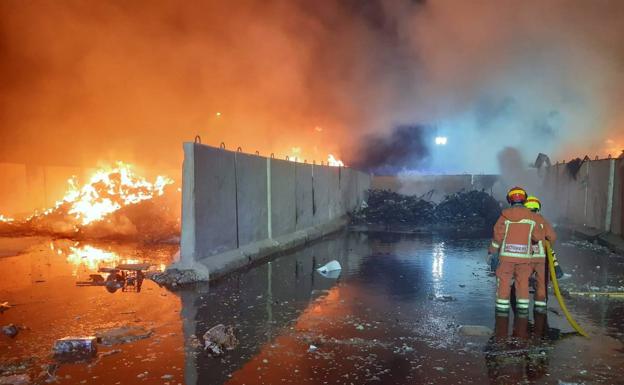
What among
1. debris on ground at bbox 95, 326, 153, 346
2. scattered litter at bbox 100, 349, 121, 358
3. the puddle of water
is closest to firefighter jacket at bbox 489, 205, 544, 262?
the puddle of water

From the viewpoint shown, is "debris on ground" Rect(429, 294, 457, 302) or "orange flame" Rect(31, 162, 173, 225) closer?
"debris on ground" Rect(429, 294, 457, 302)


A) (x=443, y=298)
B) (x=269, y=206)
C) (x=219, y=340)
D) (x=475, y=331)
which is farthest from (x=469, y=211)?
(x=219, y=340)

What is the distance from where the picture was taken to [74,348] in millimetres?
3824

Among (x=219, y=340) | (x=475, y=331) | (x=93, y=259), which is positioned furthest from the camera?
(x=93, y=259)

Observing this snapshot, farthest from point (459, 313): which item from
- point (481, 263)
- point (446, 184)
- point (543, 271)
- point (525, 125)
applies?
point (525, 125)

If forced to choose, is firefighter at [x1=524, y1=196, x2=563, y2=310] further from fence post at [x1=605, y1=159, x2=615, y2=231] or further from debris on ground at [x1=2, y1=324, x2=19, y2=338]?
fence post at [x1=605, y1=159, x2=615, y2=231]

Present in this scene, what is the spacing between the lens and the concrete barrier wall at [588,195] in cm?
1013

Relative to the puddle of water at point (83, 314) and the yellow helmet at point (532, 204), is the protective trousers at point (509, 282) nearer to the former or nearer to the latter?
the yellow helmet at point (532, 204)

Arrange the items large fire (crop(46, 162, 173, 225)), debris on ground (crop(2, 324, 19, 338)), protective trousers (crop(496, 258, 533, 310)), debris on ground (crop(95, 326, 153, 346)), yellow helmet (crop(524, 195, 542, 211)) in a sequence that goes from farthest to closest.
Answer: large fire (crop(46, 162, 173, 225)), yellow helmet (crop(524, 195, 542, 211)), protective trousers (crop(496, 258, 533, 310)), debris on ground (crop(2, 324, 19, 338)), debris on ground (crop(95, 326, 153, 346))

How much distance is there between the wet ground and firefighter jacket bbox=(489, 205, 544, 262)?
70cm

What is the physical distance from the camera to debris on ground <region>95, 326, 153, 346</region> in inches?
163

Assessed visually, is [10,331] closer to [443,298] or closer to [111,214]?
[443,298]

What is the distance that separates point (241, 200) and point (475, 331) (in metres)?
4.93

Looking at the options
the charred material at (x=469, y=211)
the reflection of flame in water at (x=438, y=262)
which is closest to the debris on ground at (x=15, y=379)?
the reflection of flame in water at (x=438, y=262)
